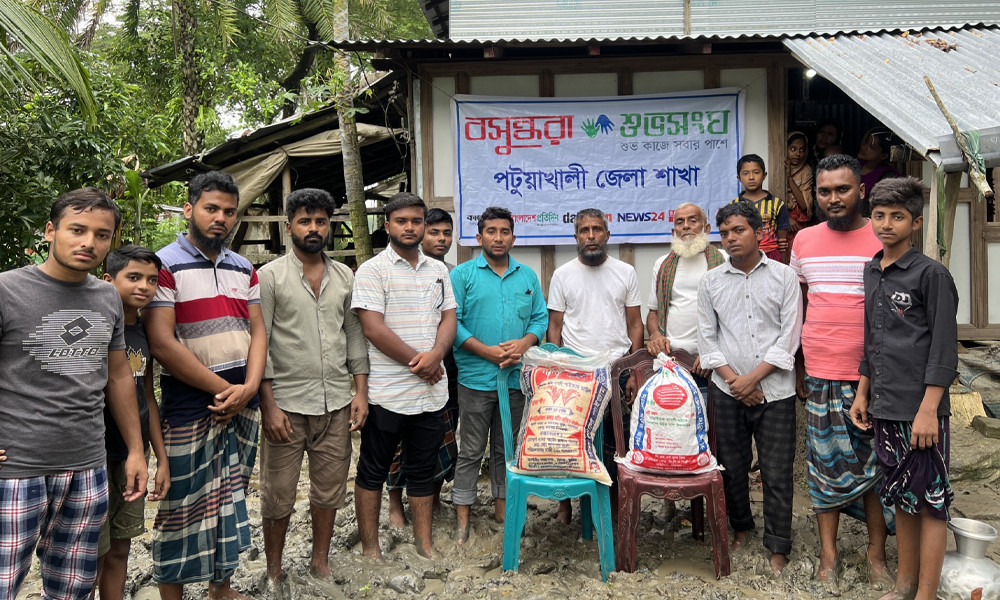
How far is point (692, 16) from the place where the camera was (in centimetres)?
650

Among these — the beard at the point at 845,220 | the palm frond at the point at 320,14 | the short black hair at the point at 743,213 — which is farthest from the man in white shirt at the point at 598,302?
the palm frond at the point at 320,14

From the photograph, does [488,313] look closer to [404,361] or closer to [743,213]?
[404,361]

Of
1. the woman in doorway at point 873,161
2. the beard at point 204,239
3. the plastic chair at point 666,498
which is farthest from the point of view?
the woman in doorway at point 873,161

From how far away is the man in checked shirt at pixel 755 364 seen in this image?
3629mm

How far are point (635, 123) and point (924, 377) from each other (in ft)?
10.6

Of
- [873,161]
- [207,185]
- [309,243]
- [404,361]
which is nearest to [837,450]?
[404,361]

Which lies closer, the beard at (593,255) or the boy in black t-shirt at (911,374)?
the boy in black t-shirt at (911,374)

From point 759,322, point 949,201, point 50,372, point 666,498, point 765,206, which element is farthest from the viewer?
point 765,206

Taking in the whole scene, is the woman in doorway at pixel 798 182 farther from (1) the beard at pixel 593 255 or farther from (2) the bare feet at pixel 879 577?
(2) the bare feet at pixel 879 577

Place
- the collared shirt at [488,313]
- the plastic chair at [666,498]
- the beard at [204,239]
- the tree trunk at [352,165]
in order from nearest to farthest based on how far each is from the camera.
→ the beard at [204,239] < the plastic chair at [666,498] < the collared shirt at [488,313] < the tree trunk at [352,165]

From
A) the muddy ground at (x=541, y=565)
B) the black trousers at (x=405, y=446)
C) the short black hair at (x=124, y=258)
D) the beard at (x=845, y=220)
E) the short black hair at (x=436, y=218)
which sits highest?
the short black hair at (x=436, y=218)

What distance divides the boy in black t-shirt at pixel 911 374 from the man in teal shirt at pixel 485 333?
1822 mm

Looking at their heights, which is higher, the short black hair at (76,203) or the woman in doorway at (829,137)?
the woman in doorway at (829,137)

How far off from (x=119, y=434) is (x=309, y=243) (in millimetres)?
1206
